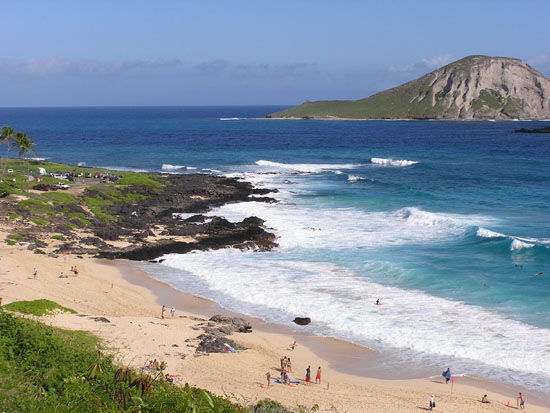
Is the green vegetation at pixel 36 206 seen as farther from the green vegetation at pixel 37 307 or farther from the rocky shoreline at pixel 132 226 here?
the green vegetation at pixel 37 307

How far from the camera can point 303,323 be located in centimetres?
2881

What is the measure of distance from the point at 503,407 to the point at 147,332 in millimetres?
14927

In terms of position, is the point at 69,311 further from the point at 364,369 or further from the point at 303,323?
the point at 364,369

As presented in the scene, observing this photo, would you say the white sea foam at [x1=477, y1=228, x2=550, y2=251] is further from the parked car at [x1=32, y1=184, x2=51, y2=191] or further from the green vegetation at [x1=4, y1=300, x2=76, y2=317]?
the parked car at [x1=32, y1=184, x2=51, y2=191]

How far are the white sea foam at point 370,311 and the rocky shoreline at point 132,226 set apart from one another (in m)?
3.42

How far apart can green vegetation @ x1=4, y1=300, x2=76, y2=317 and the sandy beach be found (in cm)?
64

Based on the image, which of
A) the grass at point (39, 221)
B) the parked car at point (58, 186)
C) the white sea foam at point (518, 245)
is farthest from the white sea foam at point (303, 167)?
the white sea foam at point (518, 245)

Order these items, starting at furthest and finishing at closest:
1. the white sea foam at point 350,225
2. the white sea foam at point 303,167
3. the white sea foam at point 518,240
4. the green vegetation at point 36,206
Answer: the white sea foam at point 303,167
the green vegetation at point 36,206
the white sea foam at point 350,225
the white sea foam at point 518,240

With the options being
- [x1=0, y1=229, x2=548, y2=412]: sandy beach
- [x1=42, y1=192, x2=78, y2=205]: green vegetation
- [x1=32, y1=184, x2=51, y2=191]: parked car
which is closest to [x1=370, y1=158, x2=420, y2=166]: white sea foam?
[x1=42, y1=192, x2=78, y2=205]: green vegetation

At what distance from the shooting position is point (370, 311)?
98.2ft

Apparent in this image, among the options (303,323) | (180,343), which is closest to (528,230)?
(303,323)

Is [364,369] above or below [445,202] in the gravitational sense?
below

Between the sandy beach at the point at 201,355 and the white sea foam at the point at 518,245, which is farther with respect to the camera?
the white sea foam at the point at 518,245

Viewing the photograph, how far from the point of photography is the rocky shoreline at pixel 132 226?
41688 millimetres
